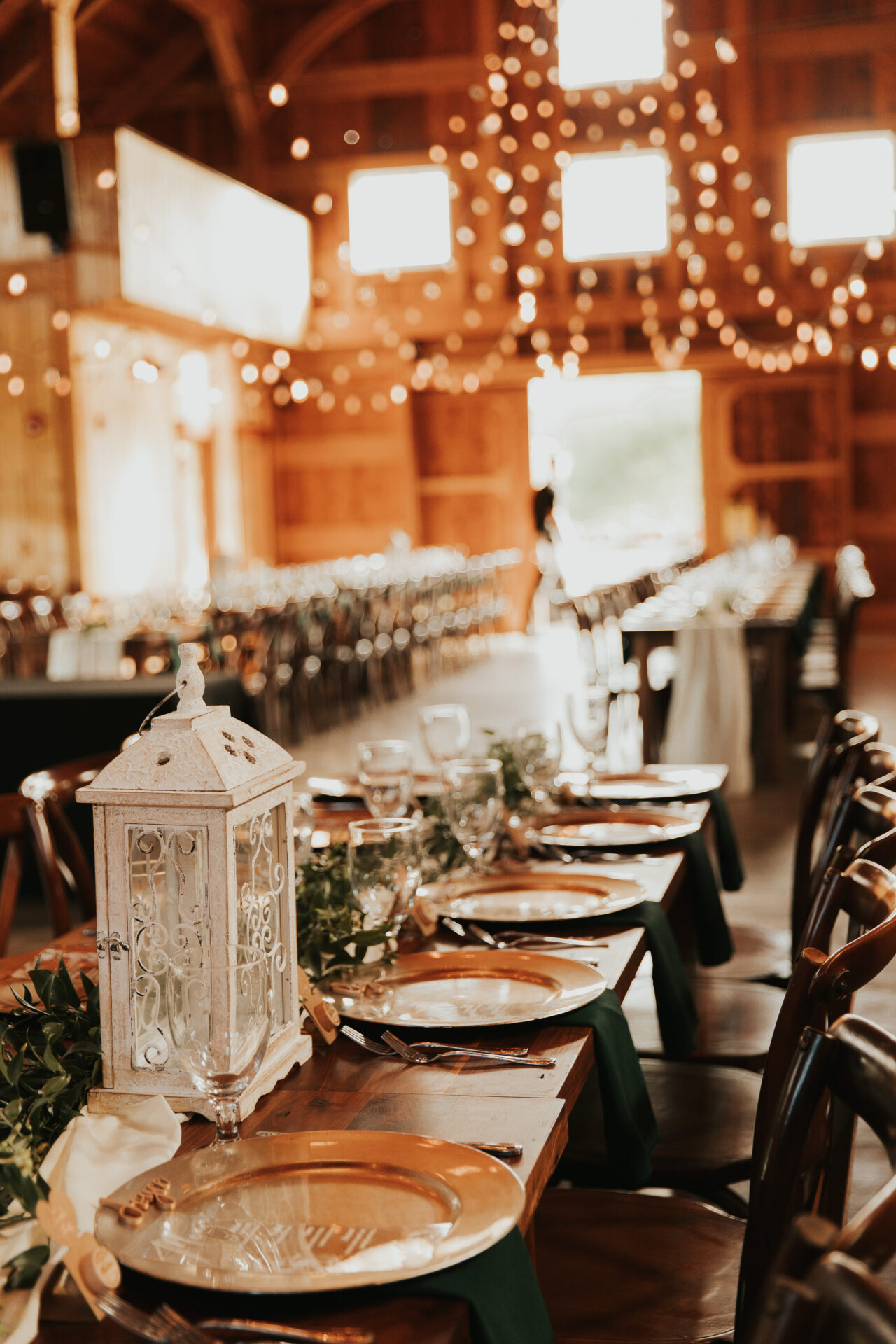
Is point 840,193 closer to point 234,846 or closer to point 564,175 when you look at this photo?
point 564,175

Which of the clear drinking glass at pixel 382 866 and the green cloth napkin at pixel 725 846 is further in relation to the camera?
the green cloth napkin at pixel 725 846

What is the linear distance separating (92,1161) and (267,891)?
372mm

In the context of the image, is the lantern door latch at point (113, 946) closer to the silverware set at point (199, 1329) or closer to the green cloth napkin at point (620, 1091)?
the silverware set at point (199, 1329)

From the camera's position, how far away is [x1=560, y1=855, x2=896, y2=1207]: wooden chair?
1574 mm

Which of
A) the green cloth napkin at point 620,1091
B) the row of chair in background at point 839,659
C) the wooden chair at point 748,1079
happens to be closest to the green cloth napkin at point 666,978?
the wooden chair at point 748,1079

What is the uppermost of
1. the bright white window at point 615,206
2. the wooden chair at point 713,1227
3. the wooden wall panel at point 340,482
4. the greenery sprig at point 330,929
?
the bright white window at point 615,206

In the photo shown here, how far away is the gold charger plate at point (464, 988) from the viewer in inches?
70.3

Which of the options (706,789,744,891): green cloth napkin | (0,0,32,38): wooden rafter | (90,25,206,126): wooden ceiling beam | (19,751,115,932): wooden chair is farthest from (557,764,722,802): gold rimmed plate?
(90,25,206,126): wooden ceiling beam

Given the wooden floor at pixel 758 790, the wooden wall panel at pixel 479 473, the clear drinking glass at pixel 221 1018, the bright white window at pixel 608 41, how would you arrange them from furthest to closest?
1. the wooden wall panel at pixel 479 473
2. the bright white window at pixel 608 41
3. the wooden floor at pixel 758 790
4. the clear drinking glass at pixel 221 1018

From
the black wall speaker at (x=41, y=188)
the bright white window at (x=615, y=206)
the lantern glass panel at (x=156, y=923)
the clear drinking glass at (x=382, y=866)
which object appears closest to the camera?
the lantern glass panel at (x=156, y=923)

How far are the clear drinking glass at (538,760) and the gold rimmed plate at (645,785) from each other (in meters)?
0.38

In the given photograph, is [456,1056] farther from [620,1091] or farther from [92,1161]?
[92,1161]

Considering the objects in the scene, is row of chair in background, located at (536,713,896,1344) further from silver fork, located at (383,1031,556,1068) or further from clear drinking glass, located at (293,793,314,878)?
clear drinking glass, located at (293,793,314,878)

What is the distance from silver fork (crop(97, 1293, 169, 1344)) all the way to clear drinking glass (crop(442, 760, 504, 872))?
130cm
